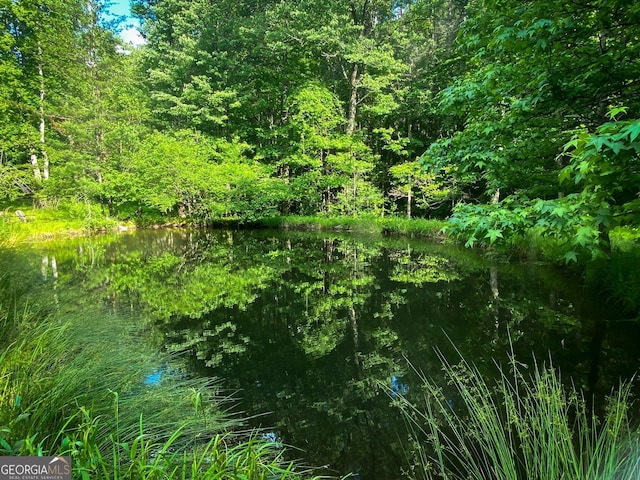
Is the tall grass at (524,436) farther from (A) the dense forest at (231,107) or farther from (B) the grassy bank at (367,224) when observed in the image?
(A) the dense forest at (231,107)

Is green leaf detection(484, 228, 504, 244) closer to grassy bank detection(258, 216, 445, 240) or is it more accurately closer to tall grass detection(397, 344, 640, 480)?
tall grass detection(397, 344, 640, 480)

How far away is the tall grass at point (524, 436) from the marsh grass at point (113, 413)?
894 mm

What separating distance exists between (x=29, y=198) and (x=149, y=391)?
22740 mm

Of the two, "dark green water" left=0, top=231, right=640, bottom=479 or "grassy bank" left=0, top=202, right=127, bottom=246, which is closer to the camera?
"dark green water" left=0, top=231, right=640, bottom=479

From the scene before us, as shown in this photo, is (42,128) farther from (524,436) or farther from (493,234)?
(524,436)

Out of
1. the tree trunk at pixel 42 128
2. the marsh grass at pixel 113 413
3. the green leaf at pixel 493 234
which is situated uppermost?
the tree trunk at pixel 42 128

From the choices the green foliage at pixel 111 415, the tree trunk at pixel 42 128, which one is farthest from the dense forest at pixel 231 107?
the green foliage at pixel 111 415

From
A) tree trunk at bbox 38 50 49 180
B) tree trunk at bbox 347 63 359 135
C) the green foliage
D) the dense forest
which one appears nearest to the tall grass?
the green foliage

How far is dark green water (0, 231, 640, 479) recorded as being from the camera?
2.92 metres

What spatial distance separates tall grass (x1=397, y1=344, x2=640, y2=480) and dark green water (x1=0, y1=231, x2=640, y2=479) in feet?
0.70

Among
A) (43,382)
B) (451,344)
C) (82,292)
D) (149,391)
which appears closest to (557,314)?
(451,344)

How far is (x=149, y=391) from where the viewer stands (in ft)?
8.13

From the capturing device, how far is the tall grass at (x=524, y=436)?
4.81ft

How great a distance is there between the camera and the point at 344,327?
491cm
